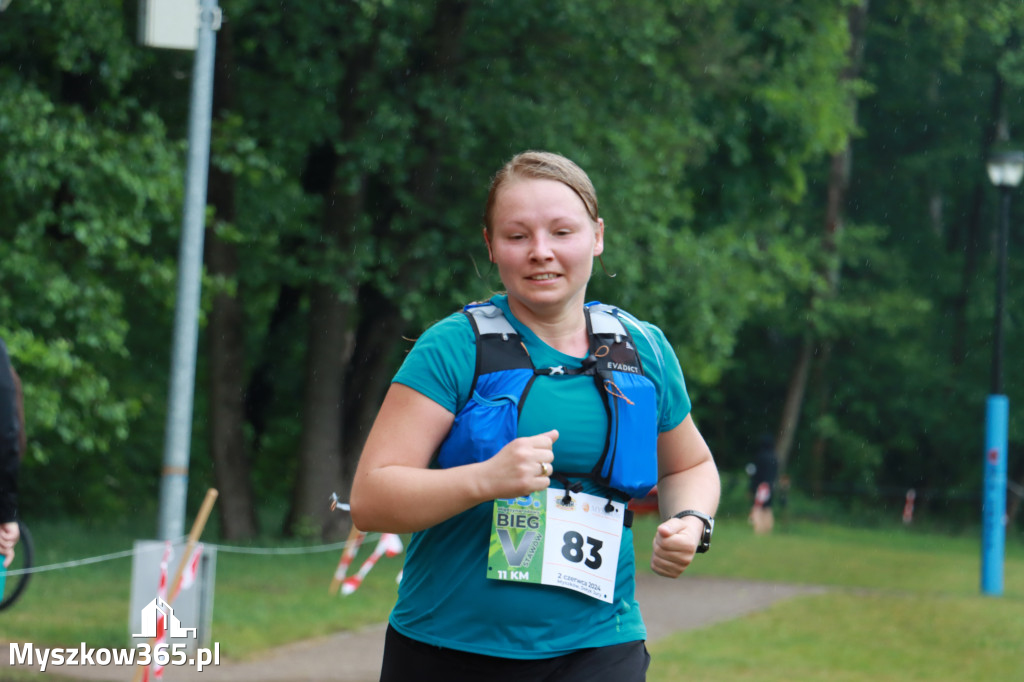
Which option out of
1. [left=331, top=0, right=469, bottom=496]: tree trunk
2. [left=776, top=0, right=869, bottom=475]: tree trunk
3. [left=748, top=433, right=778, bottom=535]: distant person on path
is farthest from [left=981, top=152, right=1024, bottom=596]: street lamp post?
[left=776, top=0, right=869, bottom=475]: tree trunk

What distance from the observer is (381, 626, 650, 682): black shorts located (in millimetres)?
2766

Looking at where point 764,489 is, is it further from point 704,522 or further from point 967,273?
point 704,522

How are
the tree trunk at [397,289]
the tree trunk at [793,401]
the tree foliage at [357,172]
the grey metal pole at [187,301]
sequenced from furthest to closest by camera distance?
1. the tree trunk at [793,401]
2. the tree trunk at [397,289]
3. the tree foliage at [357,172]
4. the grey metal pole at [187,301]

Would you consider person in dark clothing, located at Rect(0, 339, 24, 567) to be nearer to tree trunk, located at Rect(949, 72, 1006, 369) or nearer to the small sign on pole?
the small sign on pole

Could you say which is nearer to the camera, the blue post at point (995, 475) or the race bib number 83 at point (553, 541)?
the race bib number 83 at point (553, 541)

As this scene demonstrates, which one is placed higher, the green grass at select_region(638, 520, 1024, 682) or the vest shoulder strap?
the vest shoulder strap

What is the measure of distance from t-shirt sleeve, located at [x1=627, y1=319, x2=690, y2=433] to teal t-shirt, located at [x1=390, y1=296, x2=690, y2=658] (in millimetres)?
204

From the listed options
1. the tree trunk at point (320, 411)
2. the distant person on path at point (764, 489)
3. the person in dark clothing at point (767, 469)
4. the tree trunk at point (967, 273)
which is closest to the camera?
the tree trunk at point (320, 411)

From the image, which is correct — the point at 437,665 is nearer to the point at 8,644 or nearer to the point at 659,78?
the point at 8,644

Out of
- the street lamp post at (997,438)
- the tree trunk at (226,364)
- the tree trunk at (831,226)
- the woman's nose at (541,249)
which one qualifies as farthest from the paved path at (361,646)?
the tree trunk at (831,226)

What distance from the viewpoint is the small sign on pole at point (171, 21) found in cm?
925

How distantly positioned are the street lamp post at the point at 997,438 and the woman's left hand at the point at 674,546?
42.9ft

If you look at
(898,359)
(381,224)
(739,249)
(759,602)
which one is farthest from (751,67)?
(898,359)

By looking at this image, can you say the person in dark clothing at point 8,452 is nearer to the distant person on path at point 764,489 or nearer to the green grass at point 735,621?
the green grass at point 735,621
